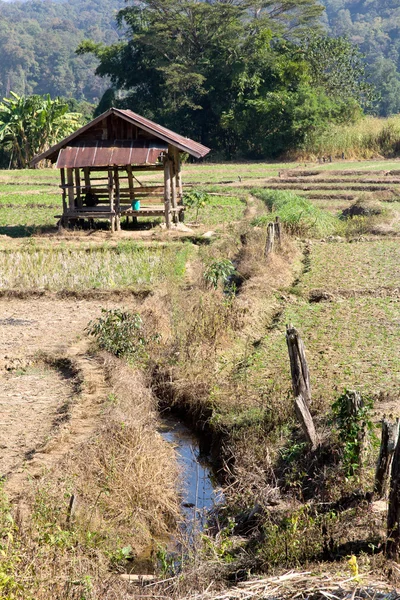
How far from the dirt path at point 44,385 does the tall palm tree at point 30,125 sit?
25.0 meters

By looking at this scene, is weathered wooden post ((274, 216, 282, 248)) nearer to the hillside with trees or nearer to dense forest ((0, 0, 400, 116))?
the hillside with trees

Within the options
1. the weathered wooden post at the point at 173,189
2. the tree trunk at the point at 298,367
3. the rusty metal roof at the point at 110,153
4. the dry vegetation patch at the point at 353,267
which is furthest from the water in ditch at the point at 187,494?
the weathered wooden post at the point at 173,189

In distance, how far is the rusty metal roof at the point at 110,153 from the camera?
1770cm

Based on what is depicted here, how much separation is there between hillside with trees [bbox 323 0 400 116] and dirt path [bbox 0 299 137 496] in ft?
171

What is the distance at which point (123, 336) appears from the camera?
9500mm

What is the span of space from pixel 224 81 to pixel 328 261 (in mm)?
27781

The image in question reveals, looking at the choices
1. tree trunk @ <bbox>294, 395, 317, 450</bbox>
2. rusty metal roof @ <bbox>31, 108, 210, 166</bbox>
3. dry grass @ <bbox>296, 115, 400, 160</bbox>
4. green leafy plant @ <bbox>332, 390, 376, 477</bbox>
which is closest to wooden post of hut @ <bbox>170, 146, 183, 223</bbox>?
rusty metal roof @ <bbox>31, 108, 210, 166</bbox>

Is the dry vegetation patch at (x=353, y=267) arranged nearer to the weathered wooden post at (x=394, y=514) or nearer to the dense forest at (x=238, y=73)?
the weathered wooden post at (x=394, y=514)

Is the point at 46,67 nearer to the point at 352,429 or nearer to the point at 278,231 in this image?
the point at 278,231

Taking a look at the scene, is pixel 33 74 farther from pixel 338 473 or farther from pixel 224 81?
pixel 338 473

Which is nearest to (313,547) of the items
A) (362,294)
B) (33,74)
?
(362,294)

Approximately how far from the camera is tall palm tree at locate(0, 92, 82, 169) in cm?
3556

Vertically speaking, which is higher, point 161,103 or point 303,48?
point 303,48

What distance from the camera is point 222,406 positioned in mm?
7969
